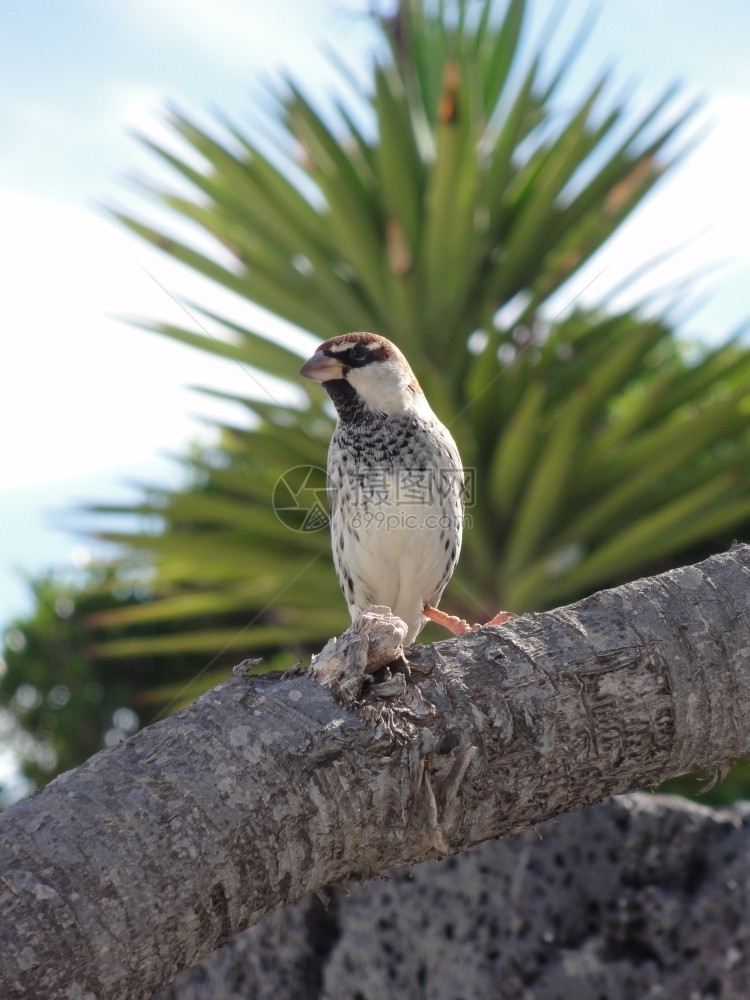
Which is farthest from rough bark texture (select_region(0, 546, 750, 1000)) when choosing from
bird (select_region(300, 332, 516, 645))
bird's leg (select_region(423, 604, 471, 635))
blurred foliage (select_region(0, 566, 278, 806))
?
blurred foliage (select_region(0, 566, 278, 806))

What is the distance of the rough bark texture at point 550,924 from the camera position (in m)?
2.35

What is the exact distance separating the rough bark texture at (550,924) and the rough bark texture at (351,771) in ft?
3.18

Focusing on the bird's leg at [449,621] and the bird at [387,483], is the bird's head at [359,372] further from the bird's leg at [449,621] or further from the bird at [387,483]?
the bird's leg at [449,621]

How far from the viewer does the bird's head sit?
313 centimetres

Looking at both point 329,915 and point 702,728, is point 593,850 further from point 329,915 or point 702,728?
point 702,728

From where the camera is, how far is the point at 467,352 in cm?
487

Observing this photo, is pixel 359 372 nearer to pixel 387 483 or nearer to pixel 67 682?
pixel 387 483

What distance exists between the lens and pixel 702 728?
1.58 meters

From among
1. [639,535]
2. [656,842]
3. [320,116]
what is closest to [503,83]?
[320,116]

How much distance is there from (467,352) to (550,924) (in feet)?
10.1

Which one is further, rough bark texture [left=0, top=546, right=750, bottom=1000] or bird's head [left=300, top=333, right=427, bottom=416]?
bird's head [left=300, top=333, right=427, bottom=416]

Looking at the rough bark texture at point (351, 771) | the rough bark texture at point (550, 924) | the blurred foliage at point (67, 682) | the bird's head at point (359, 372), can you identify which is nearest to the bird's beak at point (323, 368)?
the bird's head at point (359, 372)

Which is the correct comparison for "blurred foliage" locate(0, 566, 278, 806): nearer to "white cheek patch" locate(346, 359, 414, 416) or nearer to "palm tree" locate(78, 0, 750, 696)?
"palm tree" locate(78, 0, 750, 696)

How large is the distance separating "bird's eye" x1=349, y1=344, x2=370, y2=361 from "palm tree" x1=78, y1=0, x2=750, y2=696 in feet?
3.69
